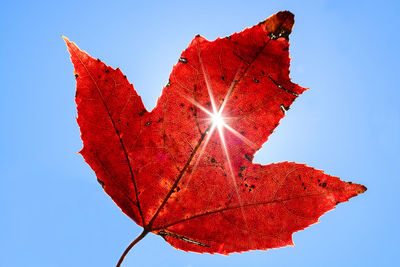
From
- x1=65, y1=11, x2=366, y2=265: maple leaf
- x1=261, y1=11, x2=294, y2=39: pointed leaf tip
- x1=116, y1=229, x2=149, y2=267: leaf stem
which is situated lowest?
x1=116, y1=229, x2=149, y2=267: leaf stem

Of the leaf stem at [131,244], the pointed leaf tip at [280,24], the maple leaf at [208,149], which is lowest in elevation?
the leaf stem at [131,244]

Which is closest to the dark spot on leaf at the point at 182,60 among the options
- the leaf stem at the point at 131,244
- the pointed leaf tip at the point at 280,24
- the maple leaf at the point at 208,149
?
the maple leaf at the point at 208,149

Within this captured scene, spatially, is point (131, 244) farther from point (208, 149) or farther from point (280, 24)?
point (280, 24)

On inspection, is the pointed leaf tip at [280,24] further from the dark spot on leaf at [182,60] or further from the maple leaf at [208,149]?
the dark spot on leaf at [182,60]

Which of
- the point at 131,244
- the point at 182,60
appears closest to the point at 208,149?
the point at 182,60

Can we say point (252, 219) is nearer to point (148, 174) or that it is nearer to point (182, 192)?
point (182, 192)

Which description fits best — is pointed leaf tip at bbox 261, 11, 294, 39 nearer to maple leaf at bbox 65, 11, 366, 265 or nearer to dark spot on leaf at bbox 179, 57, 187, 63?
maple leaf at bbox 65, 11, 366, 265

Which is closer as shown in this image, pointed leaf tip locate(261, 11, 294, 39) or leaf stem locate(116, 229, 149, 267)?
pointed leaf tip locate(261, 11, 294, 39)

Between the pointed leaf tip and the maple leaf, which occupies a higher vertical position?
the pointed leaf tip

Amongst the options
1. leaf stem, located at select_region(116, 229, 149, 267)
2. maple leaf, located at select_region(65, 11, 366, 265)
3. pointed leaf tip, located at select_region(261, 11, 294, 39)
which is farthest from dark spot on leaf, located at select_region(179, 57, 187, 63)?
leaf stem, located at select_region(116, 229, 149, 267)
